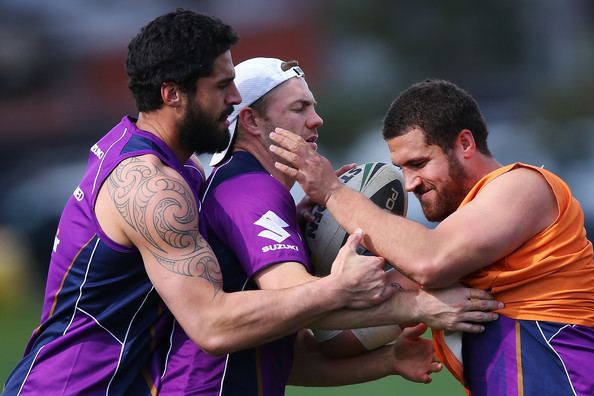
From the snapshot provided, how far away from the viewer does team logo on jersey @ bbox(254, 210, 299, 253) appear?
4871 millimetres

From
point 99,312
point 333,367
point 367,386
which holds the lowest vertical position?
point 367,386

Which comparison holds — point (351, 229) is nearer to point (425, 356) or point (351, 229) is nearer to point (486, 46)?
point (425, 356)

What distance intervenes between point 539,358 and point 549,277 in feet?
1.17

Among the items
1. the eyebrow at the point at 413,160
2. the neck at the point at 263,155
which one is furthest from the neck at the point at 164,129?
the eyebrow at the point at 413,160

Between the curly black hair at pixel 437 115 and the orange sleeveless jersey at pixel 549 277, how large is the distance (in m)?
0.34

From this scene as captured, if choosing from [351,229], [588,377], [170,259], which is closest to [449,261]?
[351,229]

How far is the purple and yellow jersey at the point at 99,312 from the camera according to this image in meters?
4.94

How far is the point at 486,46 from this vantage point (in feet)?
56.4

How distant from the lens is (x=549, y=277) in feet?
15.5

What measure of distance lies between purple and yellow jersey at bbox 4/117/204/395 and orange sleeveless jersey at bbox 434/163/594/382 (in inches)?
61.8

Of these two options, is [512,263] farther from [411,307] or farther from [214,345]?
[214,345]

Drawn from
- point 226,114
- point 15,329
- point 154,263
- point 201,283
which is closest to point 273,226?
point 201,283

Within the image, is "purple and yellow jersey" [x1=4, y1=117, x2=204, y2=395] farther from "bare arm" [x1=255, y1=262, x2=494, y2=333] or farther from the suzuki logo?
"bare arm" [x1=255, y1=262, x2=494, y2=333]

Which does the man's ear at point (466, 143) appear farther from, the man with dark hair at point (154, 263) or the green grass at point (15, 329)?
the green grass at point (15, 329)
